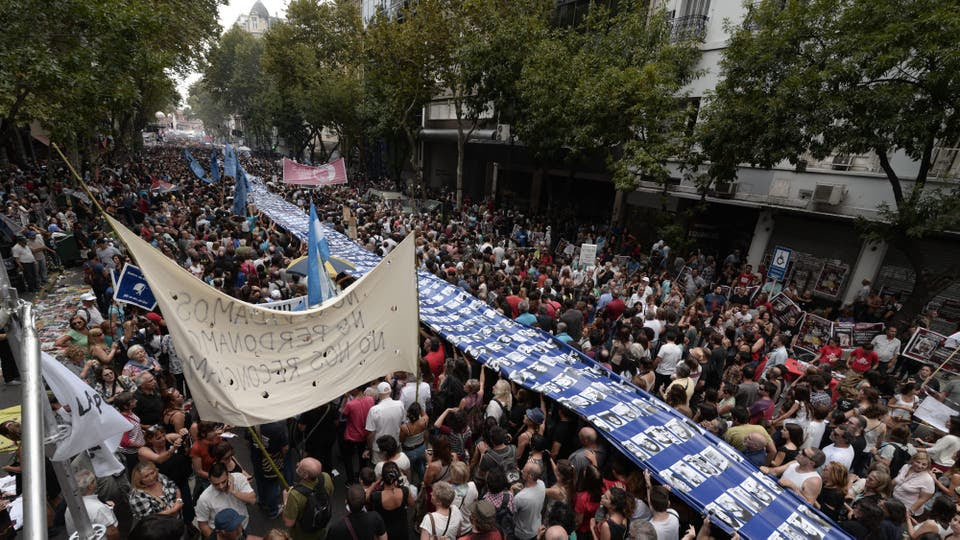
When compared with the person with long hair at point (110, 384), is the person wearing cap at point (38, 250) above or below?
below

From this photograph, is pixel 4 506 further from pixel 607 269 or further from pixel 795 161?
pixel 795 161

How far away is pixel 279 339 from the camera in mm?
4168

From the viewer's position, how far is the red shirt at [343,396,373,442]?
544cm

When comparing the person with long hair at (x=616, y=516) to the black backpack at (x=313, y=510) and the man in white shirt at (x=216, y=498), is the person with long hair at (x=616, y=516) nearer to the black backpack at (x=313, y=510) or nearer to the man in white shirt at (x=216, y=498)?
the black backpack at (x=313, y=510)

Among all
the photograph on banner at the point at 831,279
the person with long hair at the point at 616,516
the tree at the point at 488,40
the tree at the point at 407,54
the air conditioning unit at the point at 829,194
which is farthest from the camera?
the tree at the point at 407,54

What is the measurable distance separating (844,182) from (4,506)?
59.2 feet

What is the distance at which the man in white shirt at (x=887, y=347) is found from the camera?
29.0 ft

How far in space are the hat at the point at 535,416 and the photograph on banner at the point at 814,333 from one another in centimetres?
704

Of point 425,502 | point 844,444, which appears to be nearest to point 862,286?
point 844,444

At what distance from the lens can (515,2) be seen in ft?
65.4

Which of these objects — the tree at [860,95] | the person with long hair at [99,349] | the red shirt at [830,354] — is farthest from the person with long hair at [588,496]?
the tree at [860,95]

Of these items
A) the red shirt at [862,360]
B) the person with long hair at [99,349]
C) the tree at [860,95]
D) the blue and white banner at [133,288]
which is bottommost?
the red shirt at [862,360]

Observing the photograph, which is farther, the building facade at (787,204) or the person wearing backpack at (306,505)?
the building facade at (787,204)

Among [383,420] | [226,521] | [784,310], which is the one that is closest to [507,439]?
[383,420]
